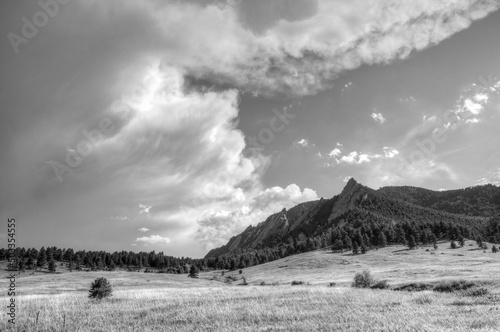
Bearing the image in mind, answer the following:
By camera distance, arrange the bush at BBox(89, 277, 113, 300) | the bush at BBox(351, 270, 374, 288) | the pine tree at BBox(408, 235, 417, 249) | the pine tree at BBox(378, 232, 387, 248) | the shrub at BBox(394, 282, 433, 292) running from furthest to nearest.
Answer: the pine tree at BBox(378, 232, 387, 248), the pine tree at BBox(408, 235, 417, 249), the bush at BBox(351, 270, 374, 288), the shrub at BBox(394, 282, 433, 292), the bush at BBox(89, 277, 113, 300)

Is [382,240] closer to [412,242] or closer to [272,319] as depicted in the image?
[412,242]

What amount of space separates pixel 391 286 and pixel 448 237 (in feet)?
485

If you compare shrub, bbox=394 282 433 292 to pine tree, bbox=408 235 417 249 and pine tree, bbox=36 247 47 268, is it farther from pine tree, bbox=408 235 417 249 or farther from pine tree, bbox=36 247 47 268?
pine tree, bbox=36 247 47 268

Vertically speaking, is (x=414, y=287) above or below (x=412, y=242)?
above

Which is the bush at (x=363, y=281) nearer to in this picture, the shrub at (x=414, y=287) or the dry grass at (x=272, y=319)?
the shrub at (x=414, y=287)

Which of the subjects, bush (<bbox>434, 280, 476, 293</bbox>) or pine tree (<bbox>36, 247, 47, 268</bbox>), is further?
pine tree (<bbox>36, 247, 47, 268</bbox>)

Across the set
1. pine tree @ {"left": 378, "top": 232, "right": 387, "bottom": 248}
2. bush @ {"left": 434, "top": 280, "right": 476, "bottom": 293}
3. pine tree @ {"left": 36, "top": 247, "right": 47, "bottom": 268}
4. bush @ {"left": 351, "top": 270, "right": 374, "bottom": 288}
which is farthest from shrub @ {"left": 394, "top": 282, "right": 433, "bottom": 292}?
pine tree @ {"left": 36, "top": 247, "right": 47, "bottom": 268}

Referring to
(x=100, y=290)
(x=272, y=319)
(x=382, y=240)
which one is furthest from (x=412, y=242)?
(x=272, y=319)

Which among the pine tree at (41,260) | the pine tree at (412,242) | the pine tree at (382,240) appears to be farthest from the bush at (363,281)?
the pine tree at (41,260)

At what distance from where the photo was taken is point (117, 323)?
17.3 meters

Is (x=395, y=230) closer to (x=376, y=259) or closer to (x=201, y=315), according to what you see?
(x=376, y=259)

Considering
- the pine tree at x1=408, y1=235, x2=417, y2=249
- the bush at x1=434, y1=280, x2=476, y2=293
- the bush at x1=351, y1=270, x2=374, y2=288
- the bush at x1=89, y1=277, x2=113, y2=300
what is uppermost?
the bush at x1=89, y1=277, x2=113, y2=300

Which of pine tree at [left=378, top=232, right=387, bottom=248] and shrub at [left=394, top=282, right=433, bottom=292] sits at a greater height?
shrub at [left=394, top=282, right=433, bottom=292]

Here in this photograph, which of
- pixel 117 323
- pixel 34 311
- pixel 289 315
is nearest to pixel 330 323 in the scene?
pixel 289 315
